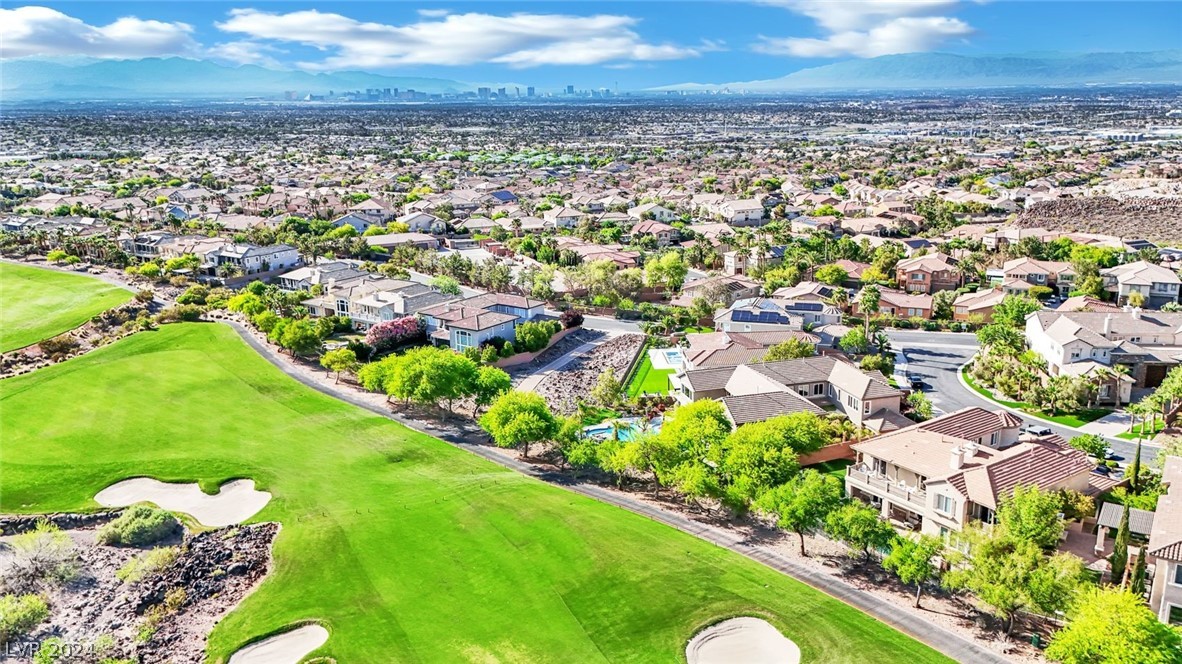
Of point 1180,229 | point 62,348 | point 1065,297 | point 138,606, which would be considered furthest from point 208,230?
point 1180,229

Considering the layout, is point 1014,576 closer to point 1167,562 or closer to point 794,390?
point 1167,562

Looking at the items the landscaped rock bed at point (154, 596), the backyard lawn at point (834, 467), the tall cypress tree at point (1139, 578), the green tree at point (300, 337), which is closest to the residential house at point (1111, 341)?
the backyard lawn at point (834, 467)

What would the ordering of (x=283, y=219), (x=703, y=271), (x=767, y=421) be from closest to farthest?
(x=767, y=421), (x=703, y=271), (x=283, y=219)

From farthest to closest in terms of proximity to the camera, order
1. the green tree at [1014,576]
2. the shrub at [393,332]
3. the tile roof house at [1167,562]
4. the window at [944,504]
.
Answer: the shrub at [393,332]
the window at [944,504]
the green tree at [1014,576]
the tile roof house at [1167,562]

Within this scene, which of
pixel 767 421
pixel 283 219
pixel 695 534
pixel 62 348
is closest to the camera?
Result: pixel 695 534

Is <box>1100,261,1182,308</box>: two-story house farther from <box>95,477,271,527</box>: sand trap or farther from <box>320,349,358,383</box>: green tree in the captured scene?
<box>95,477,271,527</box>: sand trap

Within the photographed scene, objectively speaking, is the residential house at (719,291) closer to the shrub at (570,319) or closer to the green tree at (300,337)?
the shrub at (570,319)

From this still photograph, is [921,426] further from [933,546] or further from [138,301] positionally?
[138,301]
